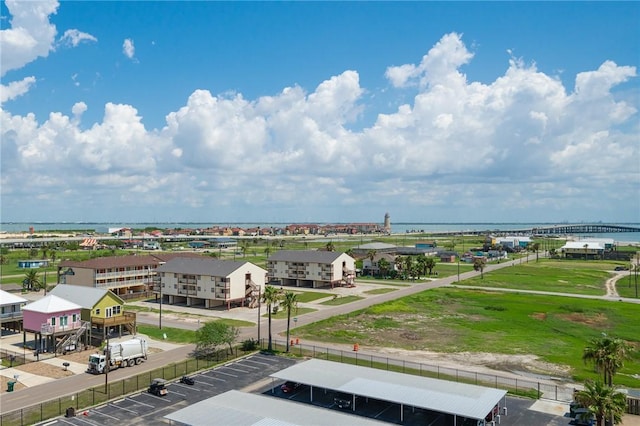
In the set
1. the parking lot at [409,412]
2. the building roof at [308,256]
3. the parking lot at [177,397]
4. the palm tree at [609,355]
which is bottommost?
the parking lot at [409,412]

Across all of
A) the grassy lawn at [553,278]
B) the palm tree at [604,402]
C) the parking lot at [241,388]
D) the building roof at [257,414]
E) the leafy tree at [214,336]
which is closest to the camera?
the palm tree at [604,402]

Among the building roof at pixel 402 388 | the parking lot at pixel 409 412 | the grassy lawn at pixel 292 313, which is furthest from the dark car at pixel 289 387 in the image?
the grassy lawn at pixel 292 313

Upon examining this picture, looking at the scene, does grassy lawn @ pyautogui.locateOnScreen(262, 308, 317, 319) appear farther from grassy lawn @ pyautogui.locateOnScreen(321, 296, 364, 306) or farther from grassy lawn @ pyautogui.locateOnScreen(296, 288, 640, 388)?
grassy lawn @ pyautogui.locateOnScreen(296, 288, 640, 388)

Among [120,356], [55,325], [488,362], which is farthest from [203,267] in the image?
[488,362]

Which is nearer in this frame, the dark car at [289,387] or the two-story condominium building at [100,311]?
the dark car at [289,387]

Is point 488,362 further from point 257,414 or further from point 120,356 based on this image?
point 120,356

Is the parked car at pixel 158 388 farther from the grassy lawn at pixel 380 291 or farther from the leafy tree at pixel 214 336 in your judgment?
the grassy lawn at pixel 380 291

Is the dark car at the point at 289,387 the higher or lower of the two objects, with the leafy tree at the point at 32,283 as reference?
lower

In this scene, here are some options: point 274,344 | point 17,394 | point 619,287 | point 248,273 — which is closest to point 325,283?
point 248,273
